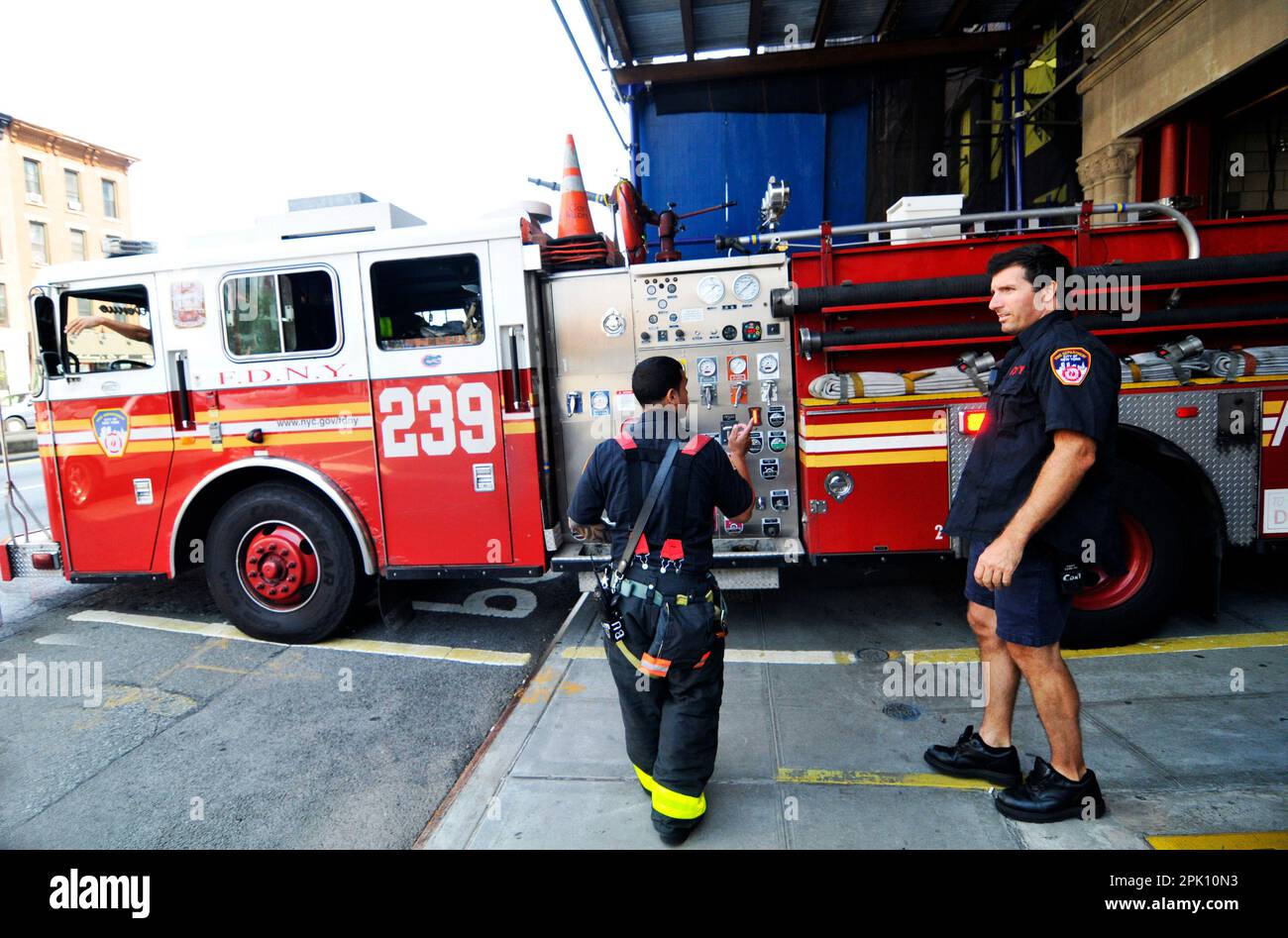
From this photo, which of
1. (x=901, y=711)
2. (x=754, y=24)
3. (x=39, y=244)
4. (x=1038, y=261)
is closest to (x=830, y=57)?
(x=754, y=24)

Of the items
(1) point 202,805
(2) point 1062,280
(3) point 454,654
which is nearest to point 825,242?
(2) point 1062,280

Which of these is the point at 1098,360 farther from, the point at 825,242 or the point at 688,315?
the point at 688,315

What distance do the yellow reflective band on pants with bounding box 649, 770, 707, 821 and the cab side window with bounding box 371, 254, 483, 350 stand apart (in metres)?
2.95

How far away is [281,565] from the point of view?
194 inches

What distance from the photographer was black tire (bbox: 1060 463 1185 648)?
4.24 metres

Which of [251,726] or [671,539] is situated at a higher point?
[671,539]

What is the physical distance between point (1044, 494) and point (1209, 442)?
245cm

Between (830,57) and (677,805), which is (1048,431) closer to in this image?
(677,805)

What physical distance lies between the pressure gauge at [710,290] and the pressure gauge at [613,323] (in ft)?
1.69

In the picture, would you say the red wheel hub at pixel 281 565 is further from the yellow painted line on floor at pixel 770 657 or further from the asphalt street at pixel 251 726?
the yellow painted line on floor at pixel 770 657

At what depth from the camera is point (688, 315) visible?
4.59 meters

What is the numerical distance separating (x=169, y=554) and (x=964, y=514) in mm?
4963

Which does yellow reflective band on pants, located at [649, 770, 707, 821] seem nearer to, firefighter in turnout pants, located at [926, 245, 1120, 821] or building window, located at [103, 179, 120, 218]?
firefighter in turnout pants, located at [926, 245, 1120, 821]

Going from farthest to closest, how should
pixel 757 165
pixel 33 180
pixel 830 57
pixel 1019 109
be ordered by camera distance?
pixel 33 180 < pixel 757 165 < pixel 830 57 < pixel 1019 109
